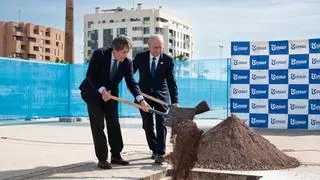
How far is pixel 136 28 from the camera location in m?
124

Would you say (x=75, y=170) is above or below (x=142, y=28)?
below

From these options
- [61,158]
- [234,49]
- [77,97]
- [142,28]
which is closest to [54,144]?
[61,158]

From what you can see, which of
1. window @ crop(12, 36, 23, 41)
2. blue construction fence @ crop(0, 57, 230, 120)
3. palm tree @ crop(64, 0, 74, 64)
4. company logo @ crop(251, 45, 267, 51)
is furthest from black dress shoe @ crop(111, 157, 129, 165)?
window @ crop(12, 36, 23, 41)

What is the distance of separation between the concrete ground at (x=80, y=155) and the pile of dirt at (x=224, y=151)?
27cm

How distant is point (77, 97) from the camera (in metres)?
16.9

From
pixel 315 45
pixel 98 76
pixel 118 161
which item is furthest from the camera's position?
pixel 315 45

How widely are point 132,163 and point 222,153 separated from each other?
1.16 meters

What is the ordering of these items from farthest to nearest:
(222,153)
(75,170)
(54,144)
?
1. (54,144)
2. (222,153)
3. (75,170)

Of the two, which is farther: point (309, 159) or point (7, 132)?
point (7, 132)

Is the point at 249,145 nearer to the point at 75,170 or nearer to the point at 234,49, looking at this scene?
the point at 75,170

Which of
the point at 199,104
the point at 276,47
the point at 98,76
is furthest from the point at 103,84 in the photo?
the point at 276,47

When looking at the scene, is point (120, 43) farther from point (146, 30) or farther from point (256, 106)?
point (146, 30)

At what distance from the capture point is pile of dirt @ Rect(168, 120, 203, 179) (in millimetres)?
5504

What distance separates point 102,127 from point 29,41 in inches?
4758
